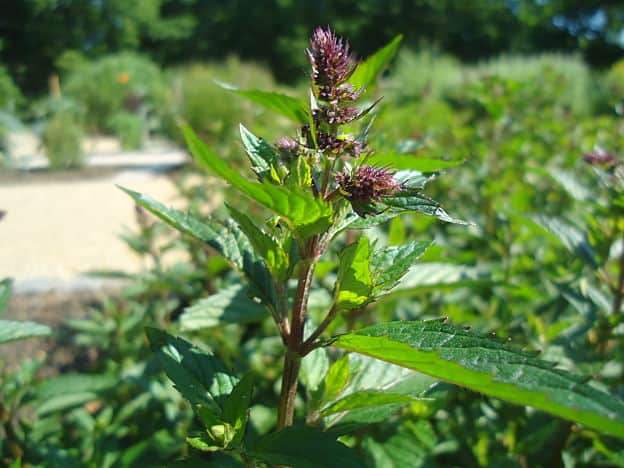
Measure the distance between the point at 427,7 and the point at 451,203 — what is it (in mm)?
26609

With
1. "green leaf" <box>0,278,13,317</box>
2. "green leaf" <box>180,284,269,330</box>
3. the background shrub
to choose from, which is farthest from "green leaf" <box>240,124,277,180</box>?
the background shrub

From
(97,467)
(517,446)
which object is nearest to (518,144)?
(517,446)

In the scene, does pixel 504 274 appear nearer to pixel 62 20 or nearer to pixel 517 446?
pixel 517 446

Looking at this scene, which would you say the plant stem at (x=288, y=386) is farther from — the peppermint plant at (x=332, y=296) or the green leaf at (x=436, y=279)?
the green leaf at (x=436, y=279)

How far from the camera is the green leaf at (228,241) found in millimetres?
803

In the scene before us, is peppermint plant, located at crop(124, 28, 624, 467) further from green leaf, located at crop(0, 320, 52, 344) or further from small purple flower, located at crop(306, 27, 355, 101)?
green leaf, located at crop(0, 320, 52, 344)

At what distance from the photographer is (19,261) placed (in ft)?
14.5

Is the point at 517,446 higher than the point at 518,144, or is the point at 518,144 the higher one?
the point at 518,144

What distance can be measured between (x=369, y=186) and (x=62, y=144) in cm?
935

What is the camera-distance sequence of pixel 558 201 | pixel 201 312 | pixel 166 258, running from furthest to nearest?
pixel 166 258
pixel 558 201
pixel 201 312

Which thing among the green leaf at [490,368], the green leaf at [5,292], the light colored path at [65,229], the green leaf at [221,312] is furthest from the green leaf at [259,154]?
the light colored path at [65,229]

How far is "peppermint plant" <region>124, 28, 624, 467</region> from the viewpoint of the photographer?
1.76 ft

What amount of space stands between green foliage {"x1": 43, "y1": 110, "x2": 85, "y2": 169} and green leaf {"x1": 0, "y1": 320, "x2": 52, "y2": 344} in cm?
865

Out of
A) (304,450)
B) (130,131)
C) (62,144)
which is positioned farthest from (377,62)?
(130,131)
